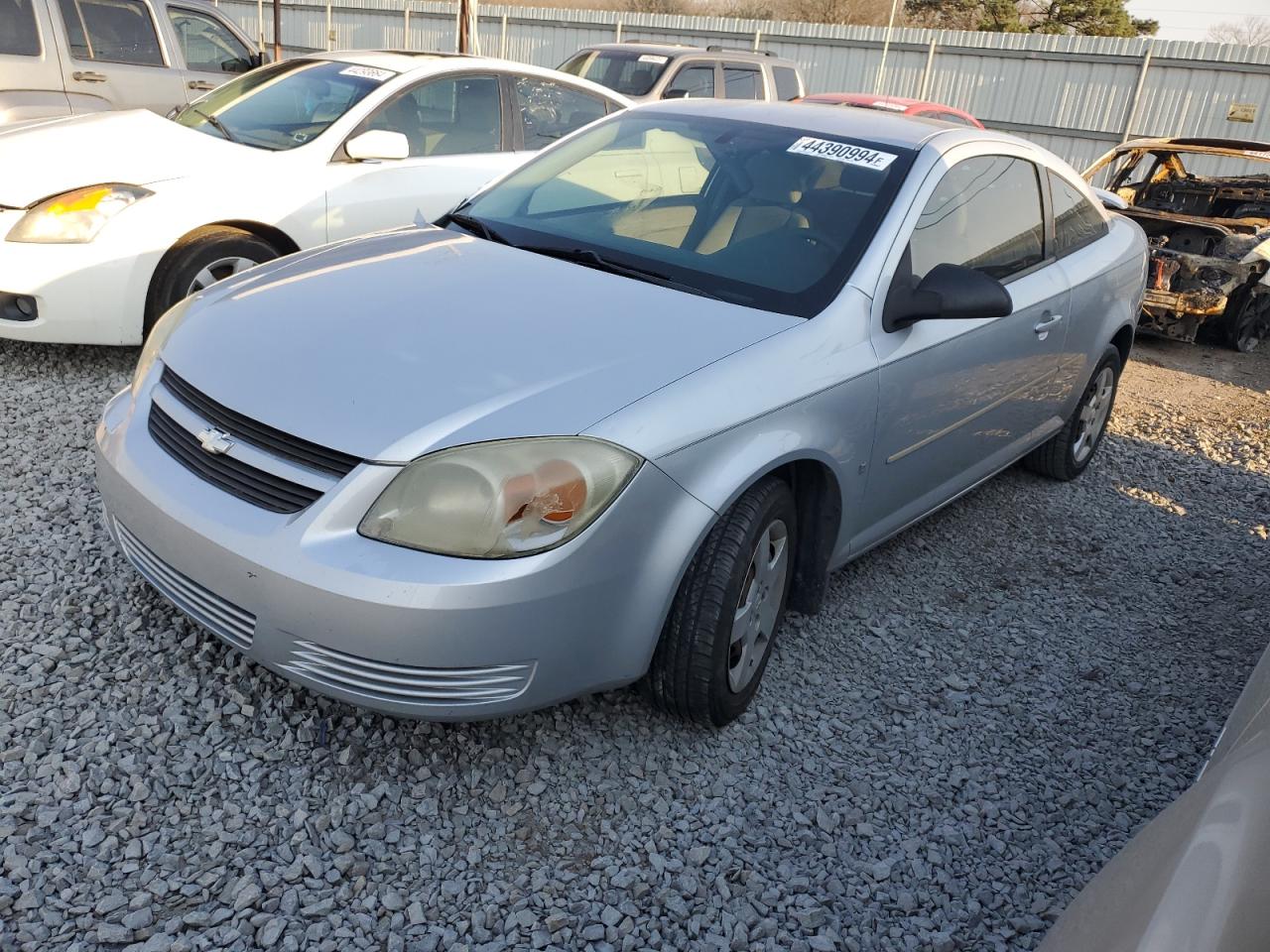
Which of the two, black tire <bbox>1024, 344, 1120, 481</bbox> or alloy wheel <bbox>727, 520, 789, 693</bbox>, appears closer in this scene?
alloy wheel <bbox>727, 520, 789, 693</bbox>

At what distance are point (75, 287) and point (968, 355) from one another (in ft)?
12.2

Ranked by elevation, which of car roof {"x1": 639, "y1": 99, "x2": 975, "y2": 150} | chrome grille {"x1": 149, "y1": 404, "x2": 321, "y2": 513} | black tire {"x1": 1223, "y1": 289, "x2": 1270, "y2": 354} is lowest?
black tire {"x1": 1223, "y1": 289, "x2": 1270, "y2": 354}

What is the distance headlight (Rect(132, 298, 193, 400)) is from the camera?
9.61 feet

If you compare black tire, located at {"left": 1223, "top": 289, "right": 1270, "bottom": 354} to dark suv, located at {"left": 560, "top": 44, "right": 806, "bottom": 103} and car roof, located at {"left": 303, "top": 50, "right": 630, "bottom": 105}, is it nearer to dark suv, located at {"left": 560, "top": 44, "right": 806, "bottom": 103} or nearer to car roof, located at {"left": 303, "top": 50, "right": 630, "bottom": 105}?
dark suv, located at {"left": 560, "top": 44, "right": 806, "bottom": 103}

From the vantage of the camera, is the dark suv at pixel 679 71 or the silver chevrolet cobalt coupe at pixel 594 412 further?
the dark suv at pixel 679 71

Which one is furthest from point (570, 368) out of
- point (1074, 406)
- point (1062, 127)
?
point (1062, 127)

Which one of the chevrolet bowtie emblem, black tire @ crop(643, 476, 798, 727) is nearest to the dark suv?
black tire @ crop(643, 476, 798, 727)

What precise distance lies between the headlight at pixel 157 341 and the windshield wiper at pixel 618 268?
41.3 inches

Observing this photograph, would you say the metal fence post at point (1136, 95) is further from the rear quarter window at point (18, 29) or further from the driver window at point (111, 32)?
the rear quarter window at point (18, 29)

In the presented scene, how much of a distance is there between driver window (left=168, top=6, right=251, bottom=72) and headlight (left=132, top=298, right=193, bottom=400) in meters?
6.54

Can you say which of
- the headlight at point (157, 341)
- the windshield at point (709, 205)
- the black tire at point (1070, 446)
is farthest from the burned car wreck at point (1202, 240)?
the headlight at point (157, 341)

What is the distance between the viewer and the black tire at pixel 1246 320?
327 inches

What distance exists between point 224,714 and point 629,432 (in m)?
1.32

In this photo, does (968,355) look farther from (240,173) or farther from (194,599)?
(240,173)
